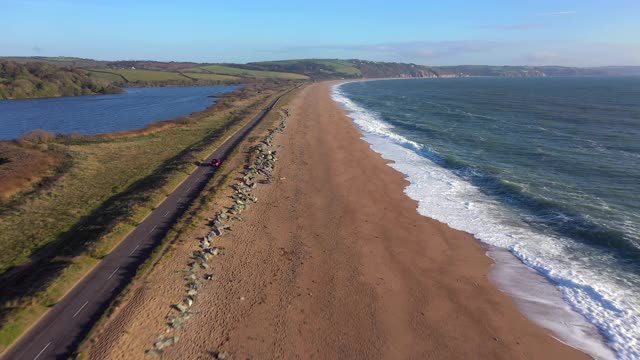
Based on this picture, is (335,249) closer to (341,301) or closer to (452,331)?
(341,301)

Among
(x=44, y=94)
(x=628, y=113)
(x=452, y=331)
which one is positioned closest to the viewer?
(x=452, y=331)

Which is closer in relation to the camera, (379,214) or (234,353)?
(234,353)

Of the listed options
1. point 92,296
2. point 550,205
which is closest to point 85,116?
point 92,296

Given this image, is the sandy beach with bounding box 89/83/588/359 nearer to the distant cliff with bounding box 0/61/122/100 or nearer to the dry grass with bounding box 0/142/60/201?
the dry grass with bounding box 0/142/60/201

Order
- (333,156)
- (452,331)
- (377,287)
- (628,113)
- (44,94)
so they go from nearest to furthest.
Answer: (452,331), (377,287), (333,156), (628,113), (44,94)

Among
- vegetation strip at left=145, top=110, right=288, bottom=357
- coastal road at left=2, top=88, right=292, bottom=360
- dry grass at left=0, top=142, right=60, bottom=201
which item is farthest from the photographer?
dry grass at left=0, top=142, right=60, bottom=201

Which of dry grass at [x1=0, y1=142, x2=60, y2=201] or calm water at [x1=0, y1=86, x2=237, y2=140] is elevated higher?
dry grass at [x1=0, y1=142, x2=60, y2=201]

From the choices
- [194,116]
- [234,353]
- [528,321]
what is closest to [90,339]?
[234,353]

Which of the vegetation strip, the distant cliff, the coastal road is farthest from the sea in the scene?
the distant cliff
